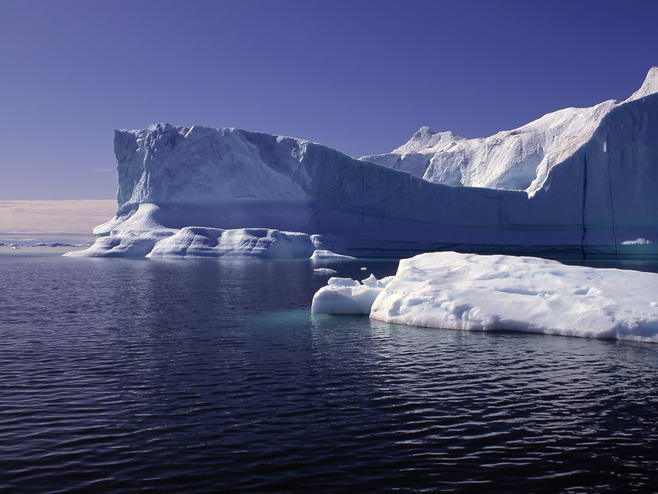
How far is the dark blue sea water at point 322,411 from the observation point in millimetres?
5973

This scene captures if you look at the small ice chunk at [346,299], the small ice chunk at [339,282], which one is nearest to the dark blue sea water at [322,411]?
the small ice chunk at [346,299]

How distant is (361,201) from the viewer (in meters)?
64.6

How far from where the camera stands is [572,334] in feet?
46.7

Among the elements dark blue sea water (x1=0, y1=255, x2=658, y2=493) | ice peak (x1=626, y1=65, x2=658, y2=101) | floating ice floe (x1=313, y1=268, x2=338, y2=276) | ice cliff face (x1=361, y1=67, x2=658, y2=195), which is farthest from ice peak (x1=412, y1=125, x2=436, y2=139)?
dark blue sea water (x1=0, y1=255, x2=658, y2=493)

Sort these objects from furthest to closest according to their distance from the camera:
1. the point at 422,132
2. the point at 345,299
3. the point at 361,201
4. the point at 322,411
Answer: the point at 422,132 < the point at 361,201 < the point at 345,299 < the point at 322,411

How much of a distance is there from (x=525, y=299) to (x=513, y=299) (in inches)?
12.4

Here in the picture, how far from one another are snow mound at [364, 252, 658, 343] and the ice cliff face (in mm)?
48599

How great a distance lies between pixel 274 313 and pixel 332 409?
11.4 m

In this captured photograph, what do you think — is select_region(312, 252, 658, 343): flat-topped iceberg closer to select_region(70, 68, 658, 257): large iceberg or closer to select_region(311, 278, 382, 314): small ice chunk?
select_region(311, 278, 382, 314): small ice chunk

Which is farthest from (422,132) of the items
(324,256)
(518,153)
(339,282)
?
(339,282)

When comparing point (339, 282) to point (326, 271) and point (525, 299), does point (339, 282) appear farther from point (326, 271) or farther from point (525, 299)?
point (326, 271)

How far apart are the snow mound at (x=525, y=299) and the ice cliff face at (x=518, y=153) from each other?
48599 millimetres

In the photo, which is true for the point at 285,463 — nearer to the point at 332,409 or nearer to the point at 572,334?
the point at 332,409

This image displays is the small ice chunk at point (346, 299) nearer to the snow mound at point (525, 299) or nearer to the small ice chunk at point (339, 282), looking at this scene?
the small ice chunk at point (339, 282)
